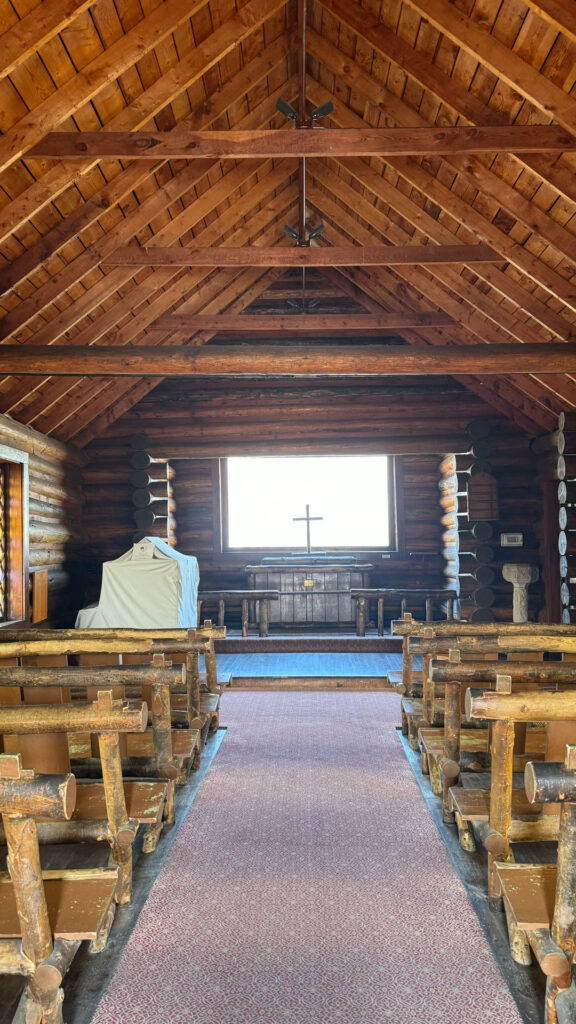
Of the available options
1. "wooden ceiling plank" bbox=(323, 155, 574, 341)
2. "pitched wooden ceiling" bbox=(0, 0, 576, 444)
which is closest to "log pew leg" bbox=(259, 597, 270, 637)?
"pitched wooden ceiling" bbox=(0, 0, 576, 444)

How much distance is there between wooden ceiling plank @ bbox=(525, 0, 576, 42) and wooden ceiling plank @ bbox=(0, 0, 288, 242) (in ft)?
8.14

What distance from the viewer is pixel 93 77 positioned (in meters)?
5.56

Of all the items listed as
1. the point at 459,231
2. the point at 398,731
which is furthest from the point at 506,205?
the point at 398,731

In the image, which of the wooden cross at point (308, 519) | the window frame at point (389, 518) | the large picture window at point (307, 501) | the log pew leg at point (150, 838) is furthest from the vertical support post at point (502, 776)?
the large picture window at point (307, 501)

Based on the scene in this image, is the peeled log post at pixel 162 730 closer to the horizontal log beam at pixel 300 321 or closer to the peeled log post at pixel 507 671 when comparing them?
the peeled log post at pixel 507 671

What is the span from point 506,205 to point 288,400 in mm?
6234

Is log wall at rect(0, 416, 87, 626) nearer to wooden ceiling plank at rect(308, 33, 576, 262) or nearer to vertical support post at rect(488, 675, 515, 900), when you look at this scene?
wooden ceiling plank at rect(308, 33, 576, 262)

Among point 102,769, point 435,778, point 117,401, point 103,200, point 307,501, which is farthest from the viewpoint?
point 307,501

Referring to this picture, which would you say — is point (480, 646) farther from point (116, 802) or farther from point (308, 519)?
point (308, 519)

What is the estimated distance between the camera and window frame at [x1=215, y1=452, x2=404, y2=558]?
43.8 feet

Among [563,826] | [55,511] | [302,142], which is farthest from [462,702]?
[55,511]

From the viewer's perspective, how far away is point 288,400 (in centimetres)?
1279

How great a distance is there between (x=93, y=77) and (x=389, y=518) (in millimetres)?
9365

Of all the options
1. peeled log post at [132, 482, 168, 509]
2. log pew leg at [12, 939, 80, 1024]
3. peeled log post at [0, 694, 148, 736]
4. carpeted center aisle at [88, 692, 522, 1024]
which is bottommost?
carpeted center aisle at [88, 692, 522, 1024]
